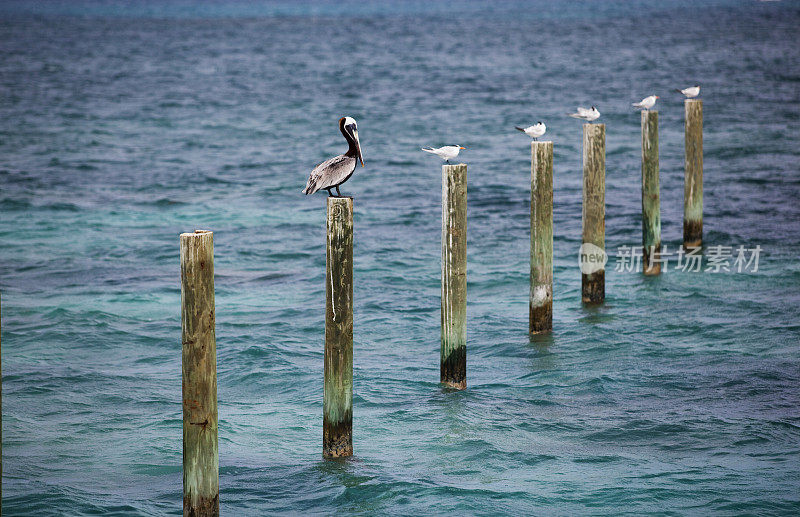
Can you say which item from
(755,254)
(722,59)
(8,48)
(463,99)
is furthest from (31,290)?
(8,48)

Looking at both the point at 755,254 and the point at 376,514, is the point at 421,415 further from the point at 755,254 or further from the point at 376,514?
the point at 755,254

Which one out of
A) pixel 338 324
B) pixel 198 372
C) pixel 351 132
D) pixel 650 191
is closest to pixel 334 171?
pixel 351 132

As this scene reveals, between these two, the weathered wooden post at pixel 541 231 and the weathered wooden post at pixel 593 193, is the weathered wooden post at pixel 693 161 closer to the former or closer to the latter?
Result: the weathered wooden post at pixel 593 193

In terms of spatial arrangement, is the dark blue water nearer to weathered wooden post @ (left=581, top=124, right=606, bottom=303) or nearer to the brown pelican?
weathered wooden post @ (left=581, top=124, right=606, bottom=303)

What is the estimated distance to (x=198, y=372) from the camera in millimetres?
6930

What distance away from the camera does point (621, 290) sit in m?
14.7

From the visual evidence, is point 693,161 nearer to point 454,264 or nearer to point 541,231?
point 541,231

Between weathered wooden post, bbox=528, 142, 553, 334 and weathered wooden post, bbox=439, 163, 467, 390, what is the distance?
175cm

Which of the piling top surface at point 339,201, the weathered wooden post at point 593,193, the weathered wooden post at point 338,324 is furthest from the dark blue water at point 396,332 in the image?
the piling top surface at point 339,201

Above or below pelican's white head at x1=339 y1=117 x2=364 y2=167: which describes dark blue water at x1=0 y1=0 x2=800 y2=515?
below

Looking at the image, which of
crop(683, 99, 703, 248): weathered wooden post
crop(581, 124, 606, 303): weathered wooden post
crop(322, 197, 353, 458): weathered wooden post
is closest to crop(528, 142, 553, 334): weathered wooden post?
crop(581, 124, 606, 303): weathered wooden post

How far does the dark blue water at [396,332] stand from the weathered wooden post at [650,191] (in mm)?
465

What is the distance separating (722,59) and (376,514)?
189 ft

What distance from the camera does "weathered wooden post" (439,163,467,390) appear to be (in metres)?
9.62
